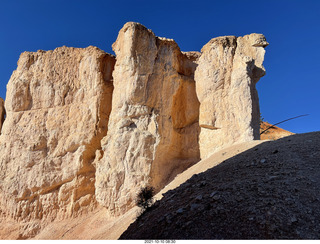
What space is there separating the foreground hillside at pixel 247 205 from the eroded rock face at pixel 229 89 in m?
5.69

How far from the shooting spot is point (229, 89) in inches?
472

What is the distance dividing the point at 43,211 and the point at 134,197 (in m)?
5.39

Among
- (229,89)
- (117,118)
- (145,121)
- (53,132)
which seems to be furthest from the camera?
(53,132)

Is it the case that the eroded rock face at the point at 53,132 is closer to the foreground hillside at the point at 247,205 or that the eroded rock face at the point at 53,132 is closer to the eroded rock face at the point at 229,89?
the eroded rock face at the point at 229,89

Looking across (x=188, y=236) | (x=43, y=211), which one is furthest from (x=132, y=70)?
(x=188, y=236)

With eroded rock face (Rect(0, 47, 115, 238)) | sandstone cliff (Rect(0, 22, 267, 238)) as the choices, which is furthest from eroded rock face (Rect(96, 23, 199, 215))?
eroded rock face (Rect(0, 47, 115, 238))

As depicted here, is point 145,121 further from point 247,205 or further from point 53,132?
point 247,205

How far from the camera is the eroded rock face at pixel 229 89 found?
36.7 ft

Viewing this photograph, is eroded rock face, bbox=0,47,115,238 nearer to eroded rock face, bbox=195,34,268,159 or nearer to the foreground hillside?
eroded rock face, bbox=195,34,268,159

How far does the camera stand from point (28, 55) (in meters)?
15.6

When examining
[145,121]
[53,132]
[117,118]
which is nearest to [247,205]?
[145,121]

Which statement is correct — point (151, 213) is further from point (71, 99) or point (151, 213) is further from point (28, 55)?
point (28, 55)

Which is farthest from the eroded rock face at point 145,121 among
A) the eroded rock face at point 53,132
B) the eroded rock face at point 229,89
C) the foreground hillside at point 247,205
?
the foreground hillside at point 247,205

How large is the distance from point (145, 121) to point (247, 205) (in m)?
8.87
